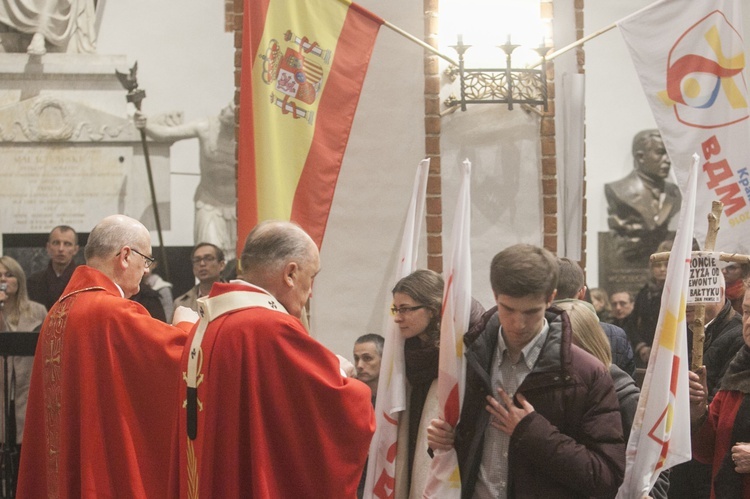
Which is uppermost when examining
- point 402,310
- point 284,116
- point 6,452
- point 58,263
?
point 284,116

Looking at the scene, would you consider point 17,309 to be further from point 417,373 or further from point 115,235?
point 417,373

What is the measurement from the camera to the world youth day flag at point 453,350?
3.06m

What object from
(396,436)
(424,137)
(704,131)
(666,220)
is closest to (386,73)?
(424,137)

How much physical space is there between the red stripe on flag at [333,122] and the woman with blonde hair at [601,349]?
1.82 meters

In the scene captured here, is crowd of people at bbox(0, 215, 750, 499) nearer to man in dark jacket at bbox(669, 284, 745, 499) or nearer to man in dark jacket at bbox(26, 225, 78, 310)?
man in dark jacket at bbox(669, 284, 745, 499)

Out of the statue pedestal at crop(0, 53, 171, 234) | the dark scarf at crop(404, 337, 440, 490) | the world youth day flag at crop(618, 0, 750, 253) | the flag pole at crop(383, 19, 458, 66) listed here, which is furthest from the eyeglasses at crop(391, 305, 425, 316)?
the statue pedestal at crop(0, 53, 171, 234)

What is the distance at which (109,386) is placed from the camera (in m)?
3.96

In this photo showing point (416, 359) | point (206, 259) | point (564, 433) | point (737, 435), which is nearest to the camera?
point (564, 433)

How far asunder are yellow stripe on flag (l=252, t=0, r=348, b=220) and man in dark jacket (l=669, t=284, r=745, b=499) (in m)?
2.07

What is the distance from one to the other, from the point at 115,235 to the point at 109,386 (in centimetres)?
61

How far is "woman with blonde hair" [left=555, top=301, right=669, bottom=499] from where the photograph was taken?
3.26 m

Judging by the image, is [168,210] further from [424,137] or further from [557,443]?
[557,443]

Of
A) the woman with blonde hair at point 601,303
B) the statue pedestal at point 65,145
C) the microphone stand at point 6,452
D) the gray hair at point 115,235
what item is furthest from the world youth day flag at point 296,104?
the woman with blonde hair at point 601,303

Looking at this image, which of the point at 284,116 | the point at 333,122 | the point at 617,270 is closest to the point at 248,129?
the point at 284,116
